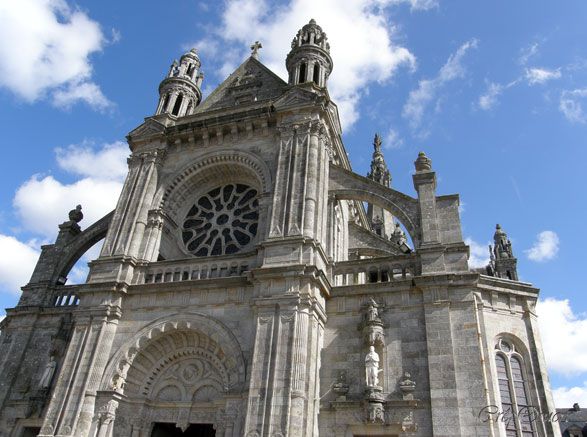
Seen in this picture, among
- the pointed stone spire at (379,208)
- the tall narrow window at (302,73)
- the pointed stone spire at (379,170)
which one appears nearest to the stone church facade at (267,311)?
the tall narrow window at (302,73)

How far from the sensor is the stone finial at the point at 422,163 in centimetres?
1608

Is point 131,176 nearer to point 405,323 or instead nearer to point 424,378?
point 405,323

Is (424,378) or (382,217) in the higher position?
(382,217)

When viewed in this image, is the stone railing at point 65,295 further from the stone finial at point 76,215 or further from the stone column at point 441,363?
the stone column at point 441,363

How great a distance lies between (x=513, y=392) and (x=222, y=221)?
1113 cm

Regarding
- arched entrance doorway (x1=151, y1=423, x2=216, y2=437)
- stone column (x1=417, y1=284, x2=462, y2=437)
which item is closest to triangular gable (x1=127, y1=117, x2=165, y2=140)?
arched entrance doorway (x1=151, y1=423, x2=216, y2=437)

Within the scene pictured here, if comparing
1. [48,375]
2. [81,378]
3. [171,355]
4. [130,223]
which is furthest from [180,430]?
[130,223]

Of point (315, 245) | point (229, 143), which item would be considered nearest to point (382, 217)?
point (229, 143)

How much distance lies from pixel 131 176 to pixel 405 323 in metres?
11.9

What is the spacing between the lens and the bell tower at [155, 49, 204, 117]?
21531mm

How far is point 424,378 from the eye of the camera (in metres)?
12.5

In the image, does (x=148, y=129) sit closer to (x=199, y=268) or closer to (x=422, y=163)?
(x=199, y=268)

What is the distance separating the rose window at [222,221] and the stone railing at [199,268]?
5.56 feet

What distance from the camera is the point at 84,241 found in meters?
20.3
